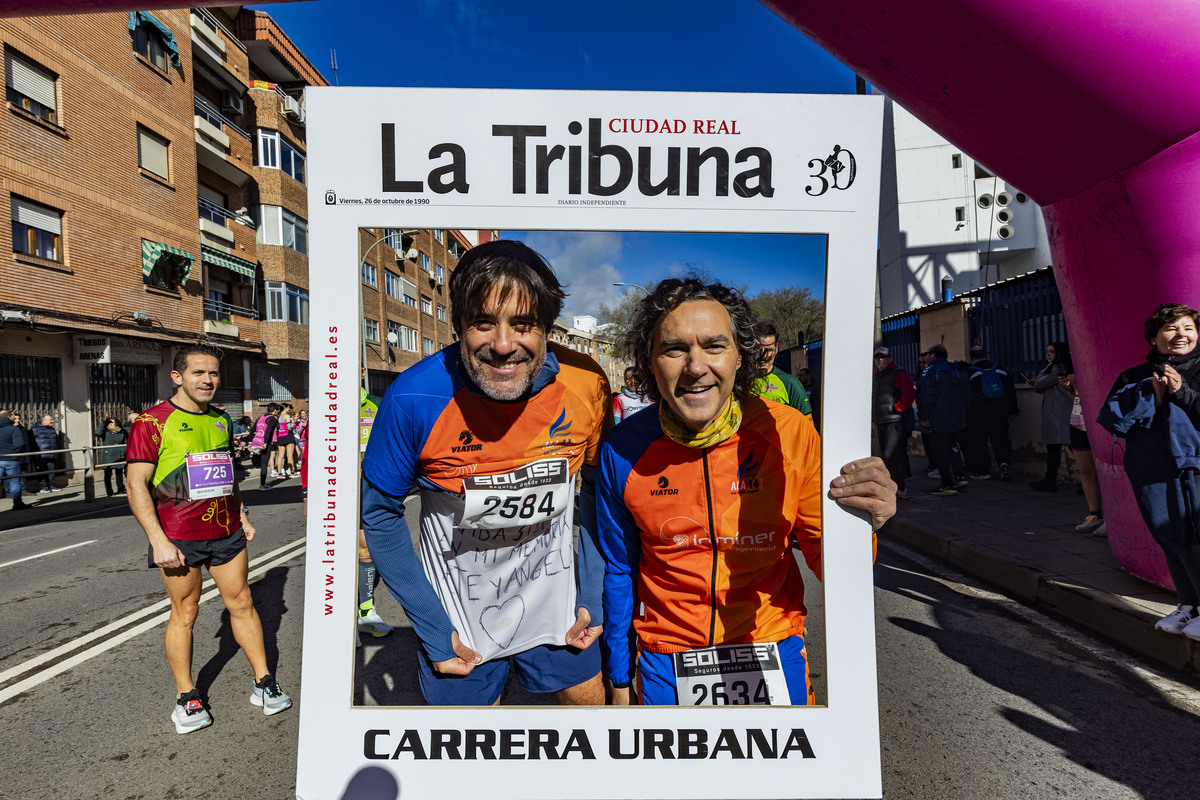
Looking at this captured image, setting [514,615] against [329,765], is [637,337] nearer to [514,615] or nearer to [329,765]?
[514,615]

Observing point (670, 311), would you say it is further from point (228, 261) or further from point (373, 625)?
point (228, 261)

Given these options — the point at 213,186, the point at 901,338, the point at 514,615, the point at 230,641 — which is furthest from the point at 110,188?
the point at 514,615

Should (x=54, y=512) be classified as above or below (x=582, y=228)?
below

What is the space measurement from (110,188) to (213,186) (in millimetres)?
6935

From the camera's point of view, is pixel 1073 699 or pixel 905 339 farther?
pixel 905 339

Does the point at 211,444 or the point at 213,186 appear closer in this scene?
the point at 211,444

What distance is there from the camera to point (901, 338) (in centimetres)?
1409

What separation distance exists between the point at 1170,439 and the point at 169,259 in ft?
80.9

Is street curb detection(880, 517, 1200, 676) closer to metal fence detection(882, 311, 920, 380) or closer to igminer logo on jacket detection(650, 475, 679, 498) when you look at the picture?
igminer logo on jacket detection(650, 475, 679, 498)

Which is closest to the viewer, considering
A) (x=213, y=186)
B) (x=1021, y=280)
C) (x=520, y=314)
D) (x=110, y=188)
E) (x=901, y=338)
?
(x=520, y=314)


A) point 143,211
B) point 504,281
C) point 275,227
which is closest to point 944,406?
point 504,281

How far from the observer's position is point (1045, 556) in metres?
5.56

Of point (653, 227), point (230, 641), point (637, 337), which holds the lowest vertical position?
point (230, 641)

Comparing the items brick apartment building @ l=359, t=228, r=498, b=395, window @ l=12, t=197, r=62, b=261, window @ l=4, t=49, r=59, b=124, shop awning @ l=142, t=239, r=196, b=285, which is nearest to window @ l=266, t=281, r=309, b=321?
shop awning @ l=142, t=239, r=196, b=285
